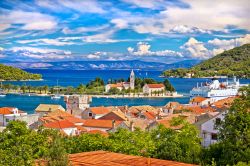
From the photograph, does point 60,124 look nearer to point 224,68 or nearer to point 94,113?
point 94,113

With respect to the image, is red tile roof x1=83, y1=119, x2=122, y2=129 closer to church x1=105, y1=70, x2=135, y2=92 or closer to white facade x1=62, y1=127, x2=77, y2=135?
white facade x1=62, y1=127, x2=77, y2=135

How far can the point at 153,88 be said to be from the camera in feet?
322

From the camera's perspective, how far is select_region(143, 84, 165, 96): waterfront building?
97688 mm

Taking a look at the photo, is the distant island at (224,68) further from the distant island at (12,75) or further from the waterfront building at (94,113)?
the waterfront building at (94,113)

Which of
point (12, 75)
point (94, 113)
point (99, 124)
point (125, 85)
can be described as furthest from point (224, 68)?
point (99, 124)

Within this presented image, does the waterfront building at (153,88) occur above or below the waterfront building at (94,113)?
above

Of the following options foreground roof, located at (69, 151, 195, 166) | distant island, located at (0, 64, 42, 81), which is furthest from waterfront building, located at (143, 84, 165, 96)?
foreground roof, located at (69, 151, 195, 166)

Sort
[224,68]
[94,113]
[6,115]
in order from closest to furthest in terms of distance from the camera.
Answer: [6,115] < [94,113] < [224,68]

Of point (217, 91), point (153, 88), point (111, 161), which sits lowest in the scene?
point (111, 161)

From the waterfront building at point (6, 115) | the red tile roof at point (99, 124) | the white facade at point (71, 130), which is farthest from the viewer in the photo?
the waterfront building at point (6, 115)

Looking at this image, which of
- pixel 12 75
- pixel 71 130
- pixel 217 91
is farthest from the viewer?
pixel 12 75

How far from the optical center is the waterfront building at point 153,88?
3846 inches

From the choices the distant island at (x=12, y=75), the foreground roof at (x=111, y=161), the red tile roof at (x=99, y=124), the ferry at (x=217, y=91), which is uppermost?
the distant island at (x=12, y=75)

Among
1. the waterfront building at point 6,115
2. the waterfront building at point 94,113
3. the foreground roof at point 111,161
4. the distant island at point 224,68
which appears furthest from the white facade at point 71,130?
the distant island at point 224,68
